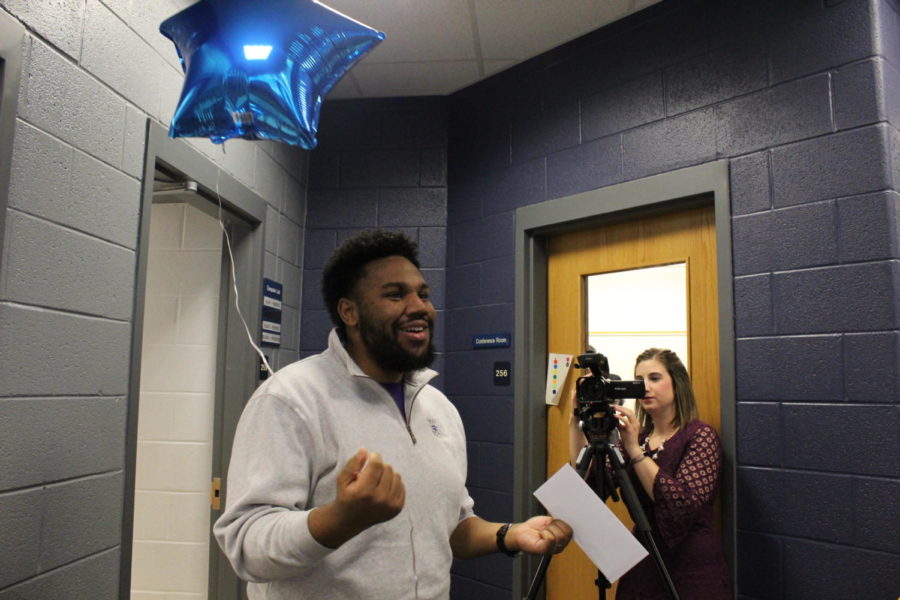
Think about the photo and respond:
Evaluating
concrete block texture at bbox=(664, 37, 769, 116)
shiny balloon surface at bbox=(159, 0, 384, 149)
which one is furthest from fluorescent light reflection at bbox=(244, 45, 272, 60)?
concrete block texture at bbox=(664, 37, 769, 116)

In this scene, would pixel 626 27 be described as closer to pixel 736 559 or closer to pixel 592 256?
pixel 592 256

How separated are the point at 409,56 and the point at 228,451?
183 centimetres

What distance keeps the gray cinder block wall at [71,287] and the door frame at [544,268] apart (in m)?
1.54

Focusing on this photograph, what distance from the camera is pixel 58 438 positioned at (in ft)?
4.98

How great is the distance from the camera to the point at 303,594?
3.84 ft

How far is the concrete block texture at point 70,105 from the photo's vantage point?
1.45 meters

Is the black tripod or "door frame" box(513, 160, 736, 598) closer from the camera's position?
the black tripod

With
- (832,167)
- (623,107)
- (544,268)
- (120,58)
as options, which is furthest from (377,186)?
(832,167)

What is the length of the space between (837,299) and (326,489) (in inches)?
61.5

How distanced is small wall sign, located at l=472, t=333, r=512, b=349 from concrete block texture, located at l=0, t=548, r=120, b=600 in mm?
1672

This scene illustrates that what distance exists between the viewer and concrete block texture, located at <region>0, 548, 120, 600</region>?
1417 mm

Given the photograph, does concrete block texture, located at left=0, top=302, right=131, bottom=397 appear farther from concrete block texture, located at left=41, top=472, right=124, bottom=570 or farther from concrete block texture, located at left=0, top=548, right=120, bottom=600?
concrete block texture, located at left=0, top=548, right=120, bottom=600

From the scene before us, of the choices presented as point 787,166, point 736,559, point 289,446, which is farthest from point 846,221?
point 289,446

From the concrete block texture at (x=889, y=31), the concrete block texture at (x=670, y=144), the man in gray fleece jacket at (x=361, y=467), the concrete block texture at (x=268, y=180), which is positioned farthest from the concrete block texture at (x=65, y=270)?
the concrete block texture at (x=889, y=31)
